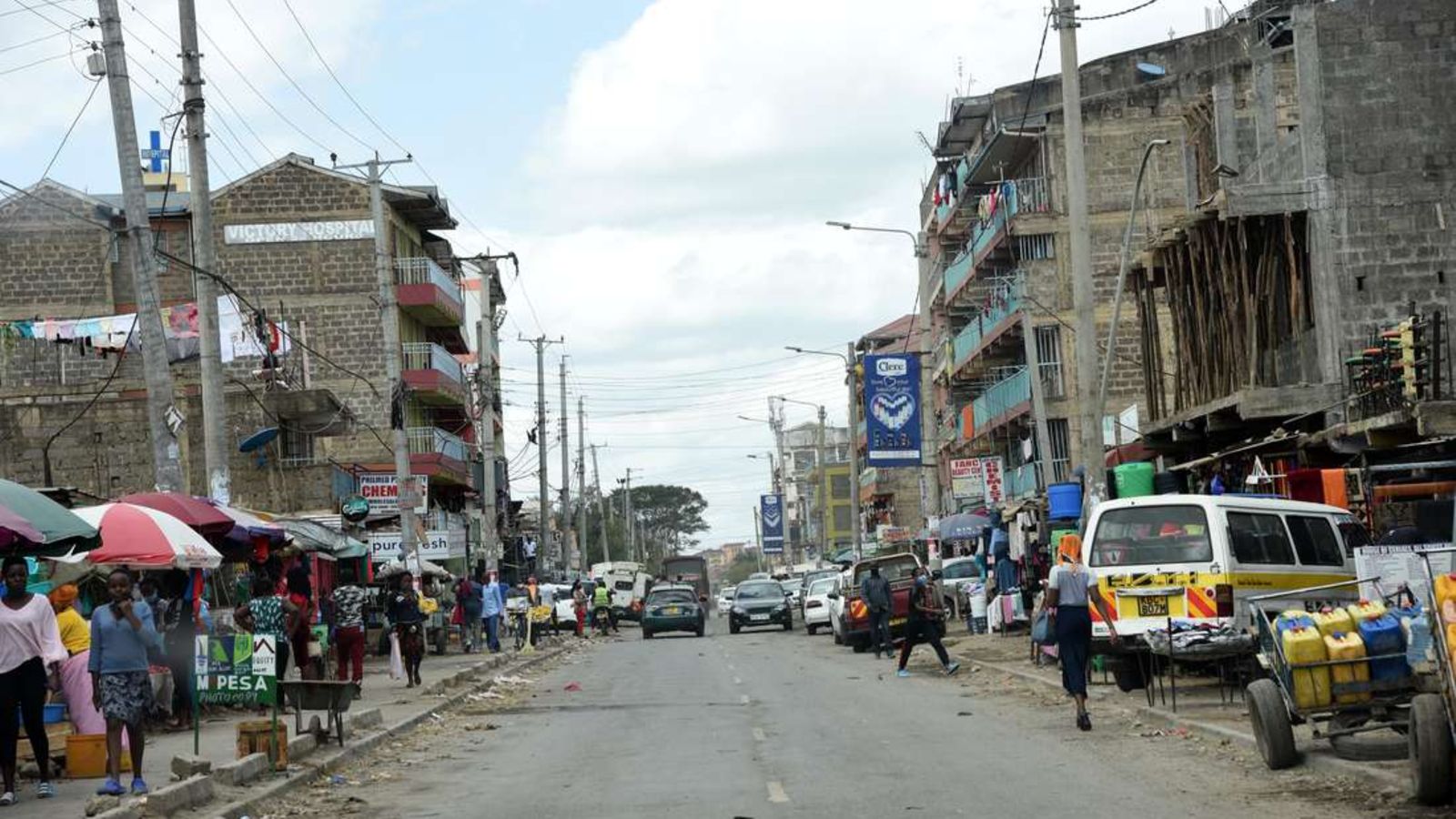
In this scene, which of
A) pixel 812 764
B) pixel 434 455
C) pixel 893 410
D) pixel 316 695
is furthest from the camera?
pixel 434 455

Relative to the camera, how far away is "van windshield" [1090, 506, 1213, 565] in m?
19.9

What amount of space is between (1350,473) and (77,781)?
16558mm

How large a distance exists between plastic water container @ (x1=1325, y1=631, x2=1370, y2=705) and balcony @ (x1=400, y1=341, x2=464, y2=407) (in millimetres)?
47439

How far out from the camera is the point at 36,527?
1442 cm

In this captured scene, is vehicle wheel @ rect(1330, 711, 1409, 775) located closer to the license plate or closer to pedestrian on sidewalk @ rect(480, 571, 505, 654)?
the license plate

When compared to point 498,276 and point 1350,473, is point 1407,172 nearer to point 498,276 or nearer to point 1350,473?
point 1350,473

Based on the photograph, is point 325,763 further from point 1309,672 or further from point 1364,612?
point 1364,612

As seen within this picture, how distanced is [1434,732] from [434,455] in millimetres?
50239

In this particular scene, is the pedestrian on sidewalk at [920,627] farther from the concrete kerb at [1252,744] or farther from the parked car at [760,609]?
the parked car at [760,609]

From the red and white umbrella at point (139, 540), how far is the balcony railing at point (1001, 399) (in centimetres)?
3560

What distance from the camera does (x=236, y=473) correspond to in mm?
39406

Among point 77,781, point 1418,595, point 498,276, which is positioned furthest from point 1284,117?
point 498,276

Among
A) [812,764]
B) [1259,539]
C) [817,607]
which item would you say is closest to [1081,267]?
[1259,539]

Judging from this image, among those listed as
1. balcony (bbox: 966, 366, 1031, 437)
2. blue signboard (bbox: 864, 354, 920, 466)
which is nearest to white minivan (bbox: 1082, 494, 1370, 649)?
blue signboard (bbox: 864, 354, 920, 466)
